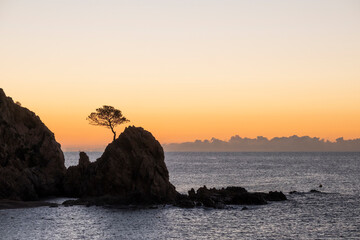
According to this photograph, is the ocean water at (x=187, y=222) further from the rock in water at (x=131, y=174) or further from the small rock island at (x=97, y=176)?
the rock in water at (x=131, y=174)

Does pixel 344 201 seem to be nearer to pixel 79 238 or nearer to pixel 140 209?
pixel 140 209

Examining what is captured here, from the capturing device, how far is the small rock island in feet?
251

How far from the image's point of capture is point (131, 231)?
54781 millimetres

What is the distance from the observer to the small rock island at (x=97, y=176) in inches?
3009

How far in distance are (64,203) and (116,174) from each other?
9866 mm

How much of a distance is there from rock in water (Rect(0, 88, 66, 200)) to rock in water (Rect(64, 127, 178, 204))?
836 cm

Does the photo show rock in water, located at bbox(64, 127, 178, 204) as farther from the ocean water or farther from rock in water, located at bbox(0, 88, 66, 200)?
rock in water, located at bbox(0, 88, 66, 200)

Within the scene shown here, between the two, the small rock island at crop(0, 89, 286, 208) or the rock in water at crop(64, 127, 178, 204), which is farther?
the rock in water at crop(64, 127, 178, 204)

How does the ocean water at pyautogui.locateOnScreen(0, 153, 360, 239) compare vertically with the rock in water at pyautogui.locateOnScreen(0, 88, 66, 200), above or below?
below

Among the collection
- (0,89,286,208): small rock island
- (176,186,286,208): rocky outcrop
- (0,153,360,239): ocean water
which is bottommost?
(0,153,360,239): ocean water

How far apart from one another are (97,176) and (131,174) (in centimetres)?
607

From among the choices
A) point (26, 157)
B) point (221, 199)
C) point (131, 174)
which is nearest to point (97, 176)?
point (131, 174)

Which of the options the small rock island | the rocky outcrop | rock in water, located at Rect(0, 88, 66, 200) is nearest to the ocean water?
the rocky outcrop

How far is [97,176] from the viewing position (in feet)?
261
